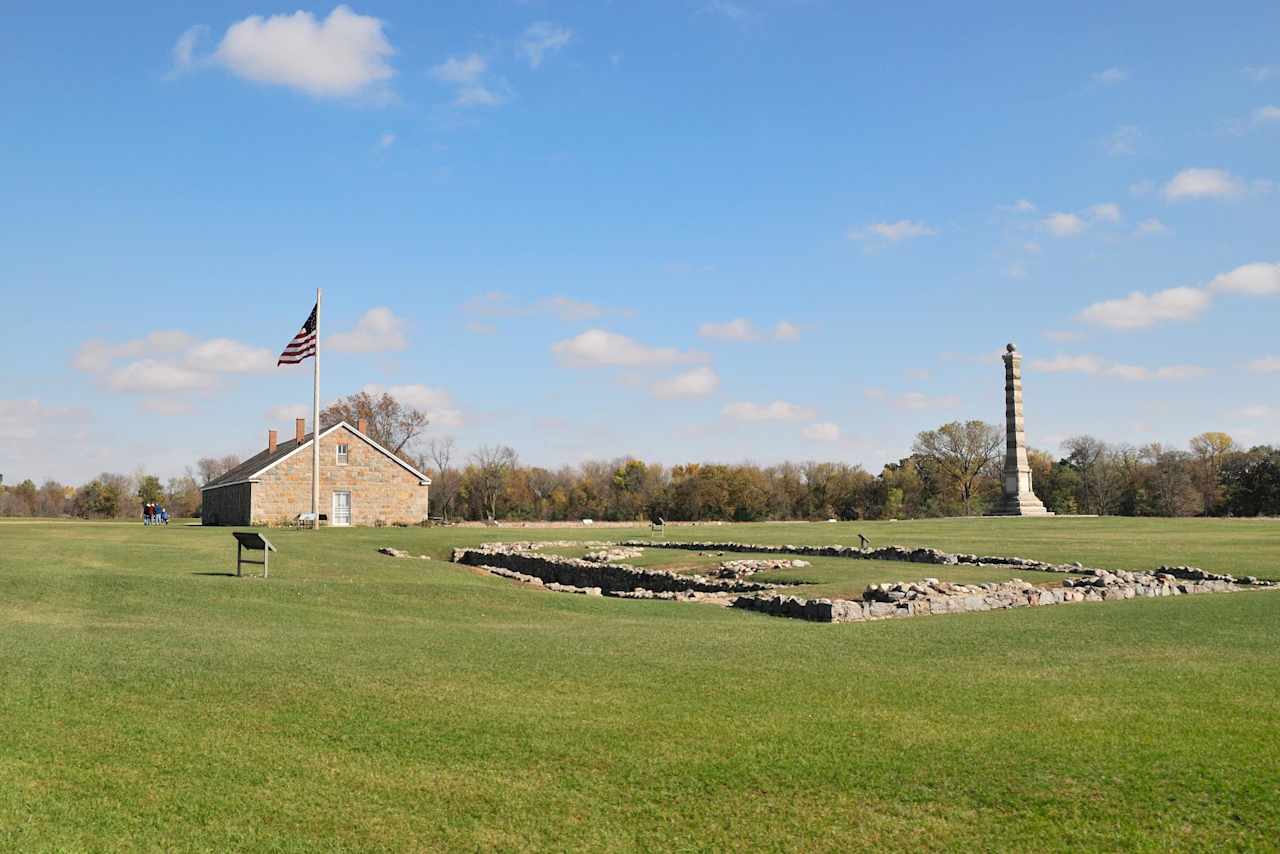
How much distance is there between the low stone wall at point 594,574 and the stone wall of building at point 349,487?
19.5 metres

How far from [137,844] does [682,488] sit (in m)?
87.1

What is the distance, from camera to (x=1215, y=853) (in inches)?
226

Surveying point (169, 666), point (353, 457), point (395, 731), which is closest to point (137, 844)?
point (395, 731)

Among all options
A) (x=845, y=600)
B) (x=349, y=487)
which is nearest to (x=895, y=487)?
(x=349, y=487)

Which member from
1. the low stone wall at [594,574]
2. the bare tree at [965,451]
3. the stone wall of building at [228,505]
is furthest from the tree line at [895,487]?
the low stone wall at [594,574]

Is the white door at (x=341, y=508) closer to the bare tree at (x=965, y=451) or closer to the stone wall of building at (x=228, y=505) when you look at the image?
the stone wall of building at (x=228, y=505)

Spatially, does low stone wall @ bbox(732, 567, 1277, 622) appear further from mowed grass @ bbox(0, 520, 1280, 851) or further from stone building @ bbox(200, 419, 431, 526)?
stone building @ bbox(200, 419, 431, 526)

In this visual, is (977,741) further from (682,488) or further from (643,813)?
(682,488)

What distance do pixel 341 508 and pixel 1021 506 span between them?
137ft

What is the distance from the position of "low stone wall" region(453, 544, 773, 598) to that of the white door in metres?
19.3

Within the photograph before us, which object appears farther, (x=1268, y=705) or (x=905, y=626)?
(x=905, y=626)

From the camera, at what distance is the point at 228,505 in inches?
2377

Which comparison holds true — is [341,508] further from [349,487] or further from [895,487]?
[895,487]

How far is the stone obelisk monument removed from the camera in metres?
65.1
